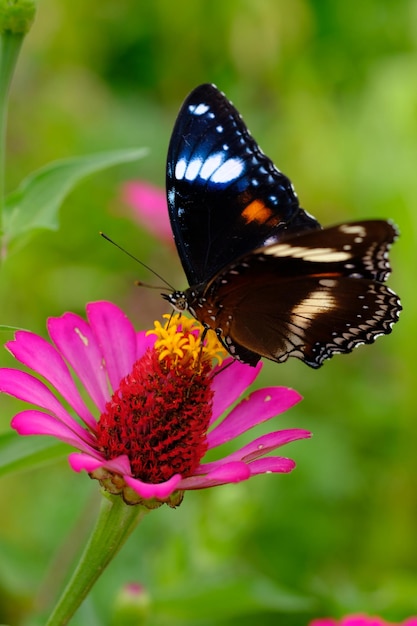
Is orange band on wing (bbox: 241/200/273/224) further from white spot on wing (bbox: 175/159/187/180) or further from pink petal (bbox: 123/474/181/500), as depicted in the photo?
pink petal (bbox: 123/474/181/500)

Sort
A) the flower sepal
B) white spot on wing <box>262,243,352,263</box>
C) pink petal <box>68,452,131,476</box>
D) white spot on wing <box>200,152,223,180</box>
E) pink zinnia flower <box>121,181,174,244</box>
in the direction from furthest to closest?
pink zinnia flower <box>121,181,174,244</box> → white spot on wing <box>200,152,223,180</box> → white spot on wing <box>262,243,352,263</box> → the flower sepal → pink petal <box>68,452,131,476</box>

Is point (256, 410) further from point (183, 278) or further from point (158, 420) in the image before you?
point (183, 278)

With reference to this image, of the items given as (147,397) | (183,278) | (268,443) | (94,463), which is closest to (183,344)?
(147,397)

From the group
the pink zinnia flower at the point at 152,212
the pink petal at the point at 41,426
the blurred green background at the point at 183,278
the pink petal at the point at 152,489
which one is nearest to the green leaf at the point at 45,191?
the pink petal at the point at 41,426

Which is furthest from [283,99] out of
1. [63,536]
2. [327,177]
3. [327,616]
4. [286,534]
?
[327,616]

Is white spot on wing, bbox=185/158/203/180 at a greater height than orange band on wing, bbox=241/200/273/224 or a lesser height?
greater

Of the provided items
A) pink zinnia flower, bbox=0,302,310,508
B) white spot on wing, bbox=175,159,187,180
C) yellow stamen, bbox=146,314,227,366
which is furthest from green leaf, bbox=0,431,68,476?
white spot on wing, bbox=175,159,187,180

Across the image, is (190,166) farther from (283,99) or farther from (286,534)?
(283,99)
